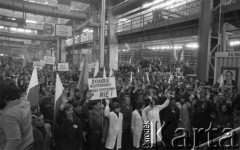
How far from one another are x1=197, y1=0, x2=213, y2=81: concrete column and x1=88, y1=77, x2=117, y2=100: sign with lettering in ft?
27.7

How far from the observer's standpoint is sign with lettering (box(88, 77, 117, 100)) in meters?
5.22

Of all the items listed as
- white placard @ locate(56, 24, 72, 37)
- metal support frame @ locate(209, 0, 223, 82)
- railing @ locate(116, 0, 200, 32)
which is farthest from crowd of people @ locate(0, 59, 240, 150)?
white placard @ locate(56, 24, 72, 37)

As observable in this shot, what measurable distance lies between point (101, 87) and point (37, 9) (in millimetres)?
15525

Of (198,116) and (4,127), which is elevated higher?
(4,127)

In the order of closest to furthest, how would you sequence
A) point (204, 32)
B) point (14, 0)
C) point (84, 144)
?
1. point (84, 144)
2. point (204, 32)
3. point (14, 0)

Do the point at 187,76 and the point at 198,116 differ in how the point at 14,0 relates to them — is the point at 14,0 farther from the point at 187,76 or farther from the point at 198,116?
the point at 198,116

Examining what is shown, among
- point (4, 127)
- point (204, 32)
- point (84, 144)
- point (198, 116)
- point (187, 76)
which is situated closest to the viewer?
point (4, 127)

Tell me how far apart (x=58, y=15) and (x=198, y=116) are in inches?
→ 666

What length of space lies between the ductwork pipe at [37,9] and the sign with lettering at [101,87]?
14785mm

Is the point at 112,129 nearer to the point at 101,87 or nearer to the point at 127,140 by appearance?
the point at 101,87

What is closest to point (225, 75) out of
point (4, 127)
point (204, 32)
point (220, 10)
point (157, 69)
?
point (204, 32)

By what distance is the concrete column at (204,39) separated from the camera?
39.5 feet

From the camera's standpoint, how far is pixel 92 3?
1986cm

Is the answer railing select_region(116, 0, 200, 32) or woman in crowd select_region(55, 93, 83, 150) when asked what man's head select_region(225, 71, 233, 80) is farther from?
woman in crowd select_region(55, 93, 83, 150)
